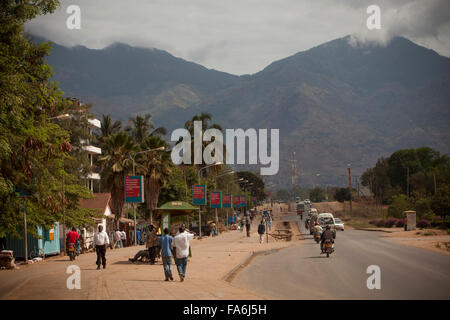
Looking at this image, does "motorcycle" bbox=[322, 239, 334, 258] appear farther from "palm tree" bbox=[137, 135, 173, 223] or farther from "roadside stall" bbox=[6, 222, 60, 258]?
"palm tree" bbox=[137, 135, 173, 223]

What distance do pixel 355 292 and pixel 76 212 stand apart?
2622 centimetres

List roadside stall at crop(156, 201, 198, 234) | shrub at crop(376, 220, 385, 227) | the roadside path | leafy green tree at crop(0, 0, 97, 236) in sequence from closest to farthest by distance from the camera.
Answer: the roadside path → leafy green tree at crop(0, 0, 97, 236) → roadside stall at crop(156, 201, 198, 234) → shrub at crop(376, 220, 385, 227)

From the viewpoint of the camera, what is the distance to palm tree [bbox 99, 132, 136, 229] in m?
53.2

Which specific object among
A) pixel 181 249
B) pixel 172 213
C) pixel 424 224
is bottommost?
pixel 424 224

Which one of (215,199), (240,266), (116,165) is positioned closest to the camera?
(240,266)

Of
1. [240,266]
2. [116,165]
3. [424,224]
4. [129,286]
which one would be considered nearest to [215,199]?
[116,165]

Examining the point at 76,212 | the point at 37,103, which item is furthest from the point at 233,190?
the point at 37,103

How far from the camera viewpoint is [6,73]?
71.7ft

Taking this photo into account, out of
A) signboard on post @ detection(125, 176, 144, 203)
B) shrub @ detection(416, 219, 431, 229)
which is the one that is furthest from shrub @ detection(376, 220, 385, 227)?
signboard on post @ detection(125, 176, 144, 203)

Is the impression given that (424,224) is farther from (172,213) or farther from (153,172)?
(172,213)

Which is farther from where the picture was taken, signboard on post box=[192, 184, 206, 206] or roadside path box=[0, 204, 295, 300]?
signboard on post box=[192, 184, 206, 206]

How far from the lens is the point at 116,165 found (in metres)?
52.7

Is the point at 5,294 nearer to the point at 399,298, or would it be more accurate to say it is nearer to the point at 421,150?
the point at 399,298

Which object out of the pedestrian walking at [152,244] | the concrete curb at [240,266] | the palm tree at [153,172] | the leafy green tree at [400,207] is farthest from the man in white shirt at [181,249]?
the leafy green tree at [400,207]
